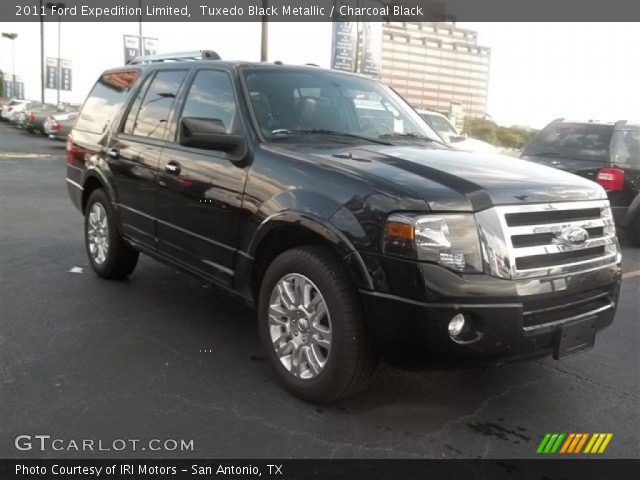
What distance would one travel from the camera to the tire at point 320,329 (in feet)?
10.0

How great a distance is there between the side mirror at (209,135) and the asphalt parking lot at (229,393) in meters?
1.35

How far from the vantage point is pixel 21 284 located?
5.34 meters

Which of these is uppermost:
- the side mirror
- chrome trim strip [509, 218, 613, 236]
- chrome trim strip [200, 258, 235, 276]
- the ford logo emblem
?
the side mirror

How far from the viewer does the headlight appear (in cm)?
284

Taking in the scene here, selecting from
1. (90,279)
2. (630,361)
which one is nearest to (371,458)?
(630,361)

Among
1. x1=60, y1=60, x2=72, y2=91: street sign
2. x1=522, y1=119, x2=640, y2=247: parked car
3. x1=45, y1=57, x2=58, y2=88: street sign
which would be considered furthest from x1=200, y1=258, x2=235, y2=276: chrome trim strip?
x1=60, y1=60, x2=72, y2=91: street sign

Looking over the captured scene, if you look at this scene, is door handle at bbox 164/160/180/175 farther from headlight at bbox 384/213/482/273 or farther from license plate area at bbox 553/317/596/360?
license plate area at bbox 553/317/596/360

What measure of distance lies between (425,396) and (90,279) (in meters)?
3.44

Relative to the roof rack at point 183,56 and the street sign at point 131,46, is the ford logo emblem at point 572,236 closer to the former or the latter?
the roof rack at point 183,56

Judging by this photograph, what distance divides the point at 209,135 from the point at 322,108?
919 millimetres

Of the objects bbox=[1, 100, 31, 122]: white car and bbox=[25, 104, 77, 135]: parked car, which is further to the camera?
bbox=[1, 100, 31, 122]: white car

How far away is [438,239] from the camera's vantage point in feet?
9.38

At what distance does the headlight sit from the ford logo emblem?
0.56 metres

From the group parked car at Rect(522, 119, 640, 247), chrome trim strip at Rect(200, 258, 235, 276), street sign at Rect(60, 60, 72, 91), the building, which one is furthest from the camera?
the building
